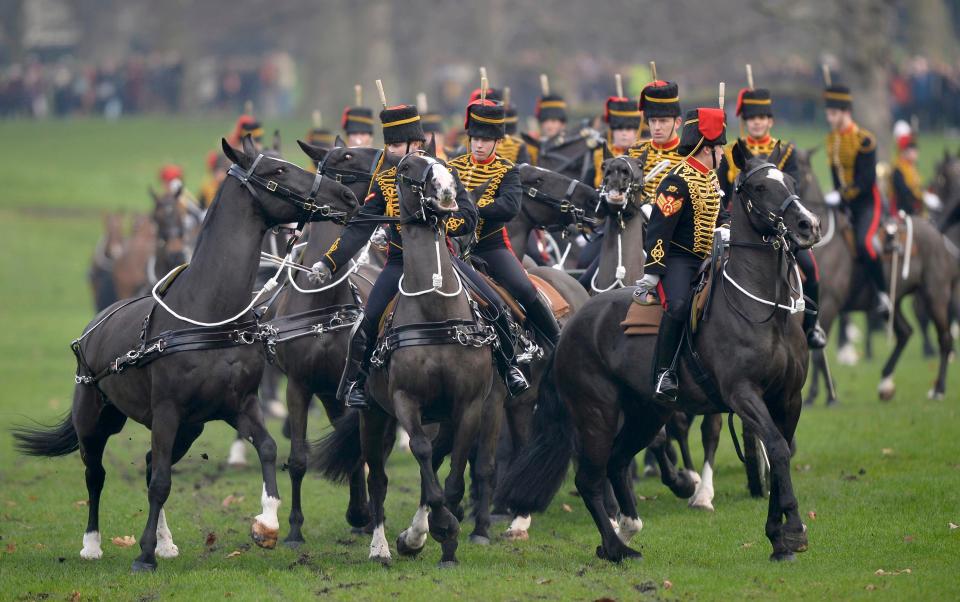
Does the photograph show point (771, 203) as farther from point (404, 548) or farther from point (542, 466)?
point (404, 548)

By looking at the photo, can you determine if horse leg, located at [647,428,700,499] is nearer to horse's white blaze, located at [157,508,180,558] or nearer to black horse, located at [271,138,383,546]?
black horse, located at [271,138,383,546]

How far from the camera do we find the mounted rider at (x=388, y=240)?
1142 centimetres

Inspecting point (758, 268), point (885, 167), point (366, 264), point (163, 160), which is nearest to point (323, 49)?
point (163, 160)

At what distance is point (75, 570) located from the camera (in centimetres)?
1128

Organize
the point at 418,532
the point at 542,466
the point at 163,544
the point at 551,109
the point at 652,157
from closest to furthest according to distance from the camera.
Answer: the point at 418,532
the point at 163,544
the point at 542,466
the point at 652,157
the point at 551,109

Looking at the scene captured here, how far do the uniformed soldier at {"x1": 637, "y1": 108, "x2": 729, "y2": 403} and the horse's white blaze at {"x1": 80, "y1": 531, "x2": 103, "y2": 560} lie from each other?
4260 mm

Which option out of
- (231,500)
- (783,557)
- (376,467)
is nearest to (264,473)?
(376,467)

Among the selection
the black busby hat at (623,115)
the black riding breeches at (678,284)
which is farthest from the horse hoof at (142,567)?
the black busby hat at (623,115)

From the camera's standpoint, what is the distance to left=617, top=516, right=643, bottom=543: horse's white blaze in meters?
11.6

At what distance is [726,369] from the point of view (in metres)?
10.5

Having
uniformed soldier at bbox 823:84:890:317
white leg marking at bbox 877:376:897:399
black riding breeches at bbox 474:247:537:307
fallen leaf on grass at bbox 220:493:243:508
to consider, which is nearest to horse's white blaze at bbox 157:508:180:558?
fallen leaf on grass at bbox 220:493:243:508

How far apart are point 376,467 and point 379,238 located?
2.19 meters

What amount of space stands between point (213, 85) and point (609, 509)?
58446mm

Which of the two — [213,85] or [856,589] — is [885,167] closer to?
[856,589]
